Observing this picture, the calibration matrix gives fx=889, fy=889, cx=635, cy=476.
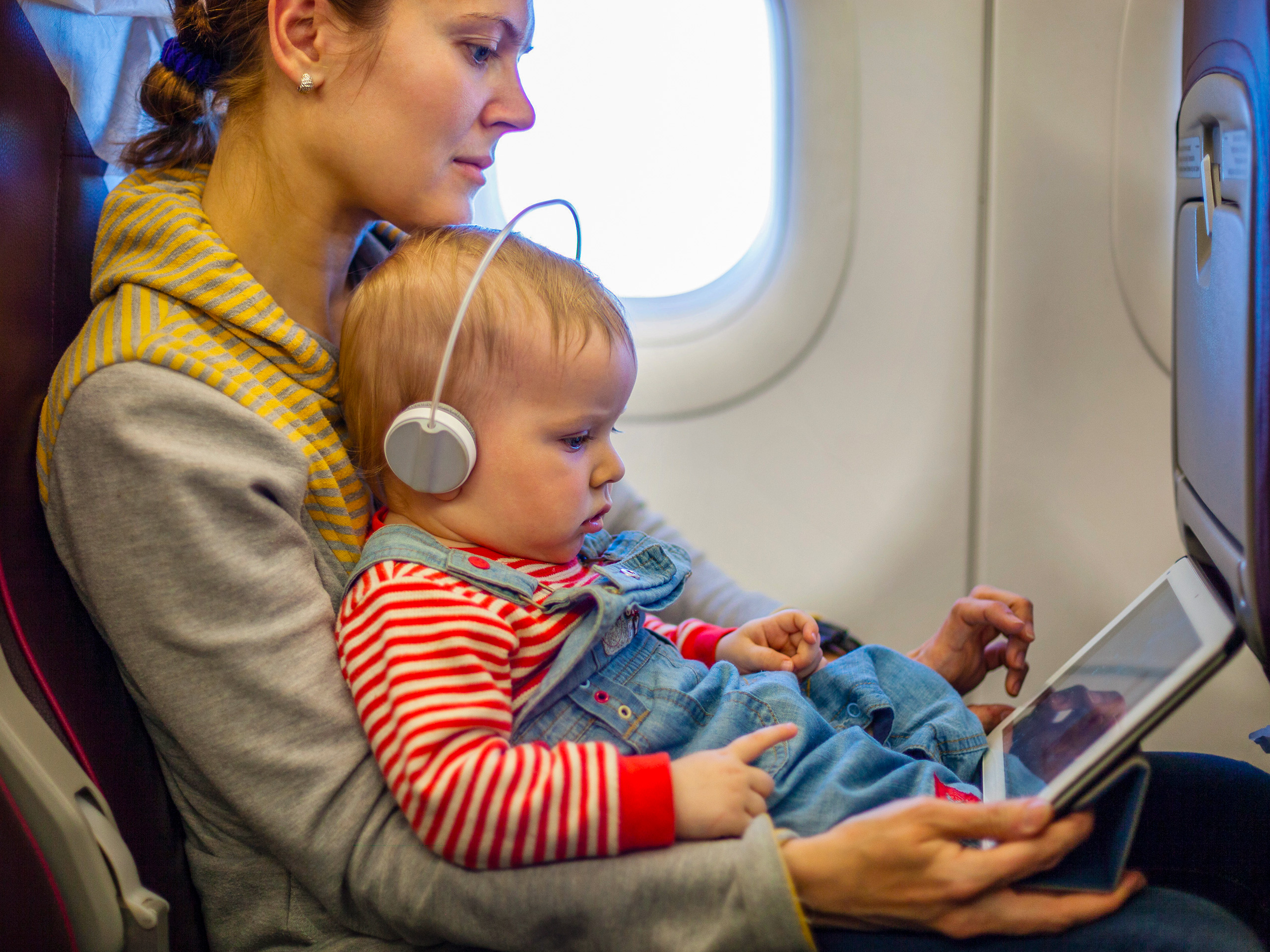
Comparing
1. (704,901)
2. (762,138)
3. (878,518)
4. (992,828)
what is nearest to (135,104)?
(762,138)

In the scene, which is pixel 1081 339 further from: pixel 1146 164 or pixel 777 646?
pixel 777 646

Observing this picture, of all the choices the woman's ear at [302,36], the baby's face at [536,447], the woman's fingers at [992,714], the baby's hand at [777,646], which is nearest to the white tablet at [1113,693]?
the woman's fingers at [992,714]

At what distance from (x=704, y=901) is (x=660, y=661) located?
300mm

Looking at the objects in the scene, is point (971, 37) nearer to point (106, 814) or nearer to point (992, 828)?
point (992, 828)

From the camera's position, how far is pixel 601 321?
2.96 feet

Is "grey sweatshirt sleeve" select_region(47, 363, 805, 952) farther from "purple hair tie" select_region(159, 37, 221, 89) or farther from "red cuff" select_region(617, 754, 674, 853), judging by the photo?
"purple hair tie" select_region(159, 37, 221, 89)

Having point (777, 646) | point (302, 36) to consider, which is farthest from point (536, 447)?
point (302, 36)

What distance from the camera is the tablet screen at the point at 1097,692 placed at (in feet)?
2.36

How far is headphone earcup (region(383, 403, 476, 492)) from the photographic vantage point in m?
0.82

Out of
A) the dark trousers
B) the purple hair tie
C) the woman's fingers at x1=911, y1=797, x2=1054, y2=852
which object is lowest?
the dark trousers

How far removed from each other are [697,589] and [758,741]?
0.57 m

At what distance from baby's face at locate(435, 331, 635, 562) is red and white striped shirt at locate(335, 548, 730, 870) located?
0.12 meters

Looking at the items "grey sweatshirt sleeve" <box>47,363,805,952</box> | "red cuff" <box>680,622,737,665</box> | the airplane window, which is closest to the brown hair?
"grey sweatshirt sleeve" <box>47,363,805,952</box>

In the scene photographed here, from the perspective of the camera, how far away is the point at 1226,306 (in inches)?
28.1
